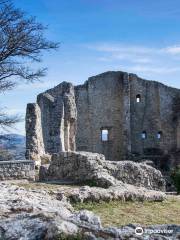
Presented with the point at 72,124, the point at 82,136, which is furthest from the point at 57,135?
the point at 82,136

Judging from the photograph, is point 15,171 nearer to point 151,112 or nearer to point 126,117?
point 126,117

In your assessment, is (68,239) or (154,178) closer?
(68,239)

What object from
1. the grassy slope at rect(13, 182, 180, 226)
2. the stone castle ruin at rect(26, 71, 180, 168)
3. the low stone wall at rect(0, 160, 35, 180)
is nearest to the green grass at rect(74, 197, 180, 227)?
the grassy slope at rect(13, 182, 180, 226)

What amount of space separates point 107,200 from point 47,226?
6.47 meters

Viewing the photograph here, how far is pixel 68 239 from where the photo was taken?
4.60 meters

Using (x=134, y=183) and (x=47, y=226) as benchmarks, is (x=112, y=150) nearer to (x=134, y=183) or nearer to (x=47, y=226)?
(x=134, y=183)

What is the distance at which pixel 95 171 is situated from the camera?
44.5 feet

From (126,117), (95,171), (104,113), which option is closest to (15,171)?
(95,171)

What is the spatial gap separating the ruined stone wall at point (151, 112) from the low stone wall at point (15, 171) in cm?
2403

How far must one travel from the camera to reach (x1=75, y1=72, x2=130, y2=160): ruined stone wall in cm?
3856

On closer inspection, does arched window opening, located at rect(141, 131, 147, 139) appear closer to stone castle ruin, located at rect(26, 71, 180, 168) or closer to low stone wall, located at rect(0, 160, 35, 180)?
stone castle ruin, located at rect(26, 71, 180, 168)

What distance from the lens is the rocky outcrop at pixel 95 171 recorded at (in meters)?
13.7

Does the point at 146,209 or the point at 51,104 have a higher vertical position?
the point at 51,104

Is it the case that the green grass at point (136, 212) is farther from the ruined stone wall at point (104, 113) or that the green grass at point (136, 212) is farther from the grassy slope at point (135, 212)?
the ruined stone wall at point (104, 113)
